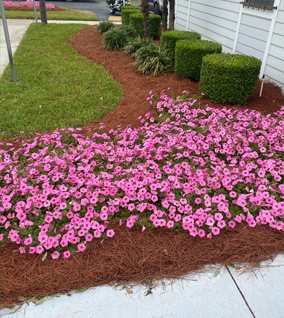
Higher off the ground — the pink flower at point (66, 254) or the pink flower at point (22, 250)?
the pink flower at point (66, 254)

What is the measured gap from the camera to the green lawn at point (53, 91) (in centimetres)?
480

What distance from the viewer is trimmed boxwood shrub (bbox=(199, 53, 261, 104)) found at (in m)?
4.66

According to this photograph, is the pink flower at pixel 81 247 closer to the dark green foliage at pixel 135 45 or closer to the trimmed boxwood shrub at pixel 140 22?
the dark green foliage at pixel 135 45

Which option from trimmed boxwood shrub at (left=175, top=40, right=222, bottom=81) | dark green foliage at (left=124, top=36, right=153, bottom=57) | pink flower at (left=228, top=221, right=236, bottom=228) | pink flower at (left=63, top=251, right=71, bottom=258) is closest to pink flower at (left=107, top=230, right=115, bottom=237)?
pink flower at (left=63, top=251, right=71, bottom=258)

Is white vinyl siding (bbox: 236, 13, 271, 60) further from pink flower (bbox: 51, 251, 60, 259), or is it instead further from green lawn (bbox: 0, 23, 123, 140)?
pink flower (bbox: 51, 251, 60, 259)

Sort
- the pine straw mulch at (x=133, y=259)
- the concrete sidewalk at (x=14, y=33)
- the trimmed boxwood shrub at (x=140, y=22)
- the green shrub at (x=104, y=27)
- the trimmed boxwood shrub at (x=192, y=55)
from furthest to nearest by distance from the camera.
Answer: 1. the green shrub at (x=104, y=27)
2. the trimmed boxwood shrub at (x=140, y=22)
3. the concrete sidewalk at (x=14, y=33)
4. the trimmed boxwood shrub at (x=192, y=55)
5. the pine straw mulch at (x=133, y=259)

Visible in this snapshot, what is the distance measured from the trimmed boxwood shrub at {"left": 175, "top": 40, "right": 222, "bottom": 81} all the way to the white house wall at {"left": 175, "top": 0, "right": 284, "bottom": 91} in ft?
2.87

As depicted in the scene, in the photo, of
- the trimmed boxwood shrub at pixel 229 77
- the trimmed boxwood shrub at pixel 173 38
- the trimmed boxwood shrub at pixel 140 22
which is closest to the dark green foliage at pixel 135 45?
the trimmed boxwood shrub at pixel 173 38

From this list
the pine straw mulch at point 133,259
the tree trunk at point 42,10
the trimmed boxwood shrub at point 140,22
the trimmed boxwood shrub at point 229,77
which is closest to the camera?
the pine straw mulch at point 133,259

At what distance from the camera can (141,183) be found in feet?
9.86

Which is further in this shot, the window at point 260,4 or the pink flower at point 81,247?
the window at point 260,4

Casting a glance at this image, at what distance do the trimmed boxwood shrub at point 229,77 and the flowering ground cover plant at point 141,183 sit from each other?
0.94 metres

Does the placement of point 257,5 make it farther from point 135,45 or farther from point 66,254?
point 66,254

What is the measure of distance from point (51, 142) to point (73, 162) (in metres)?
0.68
